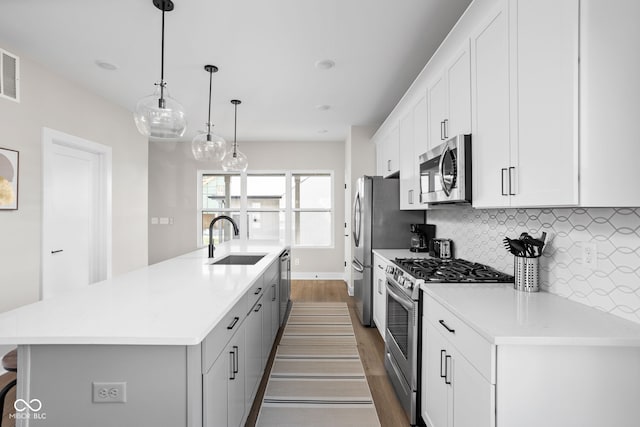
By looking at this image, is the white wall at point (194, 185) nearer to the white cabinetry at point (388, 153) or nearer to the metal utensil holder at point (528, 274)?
the white cabinetry at point (388, 153)

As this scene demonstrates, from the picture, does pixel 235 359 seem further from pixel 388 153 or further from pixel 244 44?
pixel 388 153

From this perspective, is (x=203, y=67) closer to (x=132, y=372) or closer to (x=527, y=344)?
(x=132, y=372)

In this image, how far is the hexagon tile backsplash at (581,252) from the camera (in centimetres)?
128

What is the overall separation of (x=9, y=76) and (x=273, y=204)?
4116 millimetres

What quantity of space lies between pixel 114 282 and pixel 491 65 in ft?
7.93

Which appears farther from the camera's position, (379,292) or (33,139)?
(379,292)

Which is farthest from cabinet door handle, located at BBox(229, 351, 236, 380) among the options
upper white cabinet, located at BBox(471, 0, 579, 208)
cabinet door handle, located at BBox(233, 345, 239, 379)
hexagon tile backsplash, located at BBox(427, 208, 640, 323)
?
hexagon tile backsplash, located at BBox(427, 208, 640, 323)

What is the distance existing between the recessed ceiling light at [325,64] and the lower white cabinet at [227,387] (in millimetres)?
2373

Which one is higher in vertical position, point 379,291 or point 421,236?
point 421,236

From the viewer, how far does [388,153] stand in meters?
3.96

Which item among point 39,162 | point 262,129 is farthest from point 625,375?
point 262,129

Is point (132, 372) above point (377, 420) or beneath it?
above

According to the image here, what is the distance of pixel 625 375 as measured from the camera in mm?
1116

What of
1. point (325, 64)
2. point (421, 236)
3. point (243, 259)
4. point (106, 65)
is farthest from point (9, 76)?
point (421, 236)
